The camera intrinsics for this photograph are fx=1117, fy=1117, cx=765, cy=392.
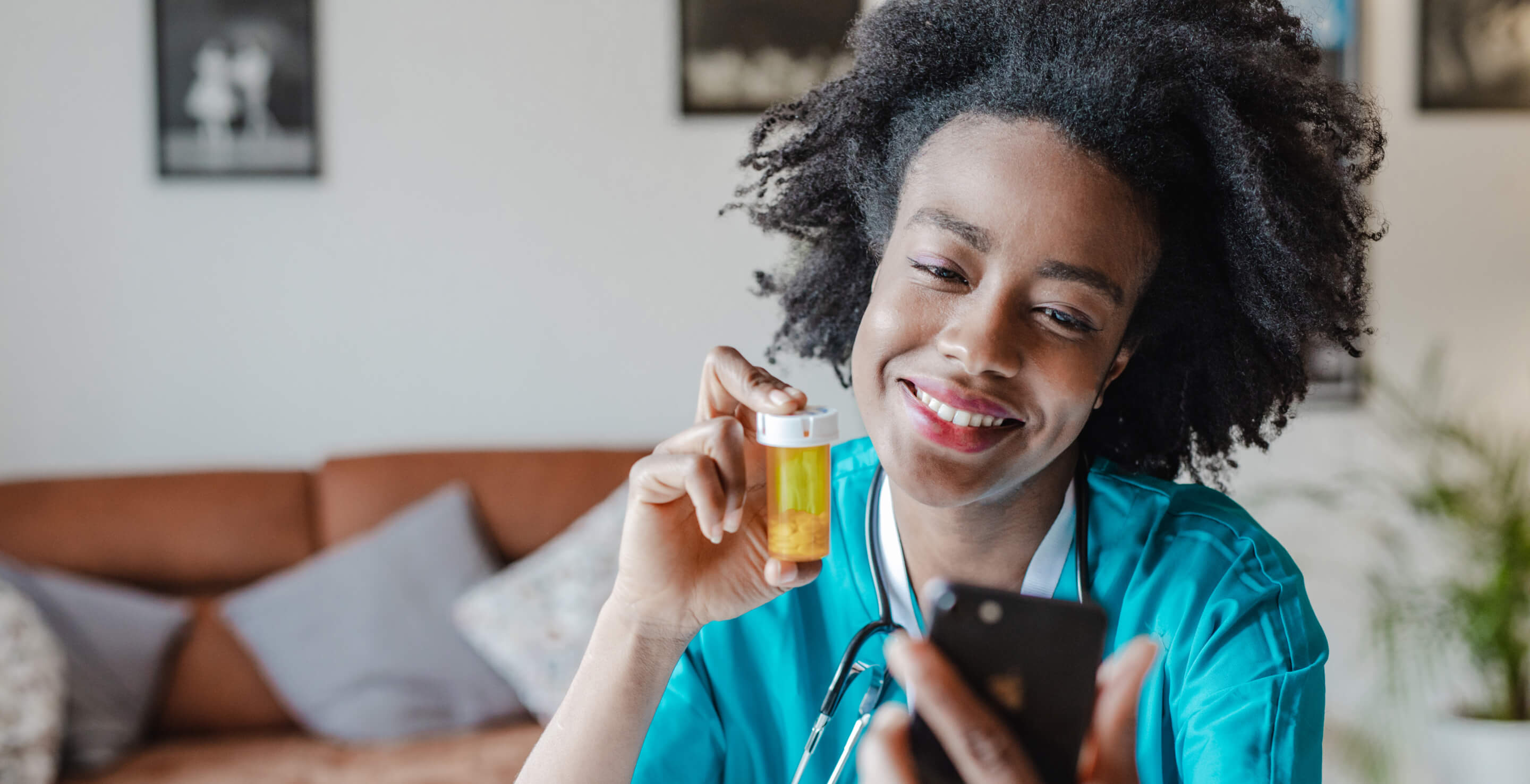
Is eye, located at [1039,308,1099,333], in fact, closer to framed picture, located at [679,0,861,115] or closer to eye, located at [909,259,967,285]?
eye, located at [909,259,967,285]

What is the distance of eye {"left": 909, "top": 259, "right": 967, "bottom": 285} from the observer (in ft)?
3.53

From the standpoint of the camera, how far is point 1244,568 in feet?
3.80

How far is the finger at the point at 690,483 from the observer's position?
3.26 ft

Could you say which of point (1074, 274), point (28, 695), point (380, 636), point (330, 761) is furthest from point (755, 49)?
point (28, 695)

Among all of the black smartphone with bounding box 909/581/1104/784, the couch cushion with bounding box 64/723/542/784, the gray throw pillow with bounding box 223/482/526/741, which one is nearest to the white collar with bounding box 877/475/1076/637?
the black smartphone with bounding box 909/581/1104/784

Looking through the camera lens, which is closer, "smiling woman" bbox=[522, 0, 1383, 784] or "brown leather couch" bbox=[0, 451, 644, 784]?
"smiling woman" bbox=[522, 0, 1383, 784]

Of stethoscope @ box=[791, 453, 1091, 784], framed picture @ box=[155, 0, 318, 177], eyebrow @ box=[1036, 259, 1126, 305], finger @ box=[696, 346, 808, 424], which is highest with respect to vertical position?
framed picture @ box=[155, 0, 318, 177]

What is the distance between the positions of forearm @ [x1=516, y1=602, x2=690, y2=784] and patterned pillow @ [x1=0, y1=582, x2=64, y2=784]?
152cm

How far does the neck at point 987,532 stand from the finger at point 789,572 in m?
0.20

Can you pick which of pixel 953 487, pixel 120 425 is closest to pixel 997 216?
pixel 953 487

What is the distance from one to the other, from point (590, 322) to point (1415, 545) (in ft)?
7.99

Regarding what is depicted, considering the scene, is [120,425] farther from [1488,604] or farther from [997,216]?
[1488,604]

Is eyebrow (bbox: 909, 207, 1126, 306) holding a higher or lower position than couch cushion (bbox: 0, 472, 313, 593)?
higher

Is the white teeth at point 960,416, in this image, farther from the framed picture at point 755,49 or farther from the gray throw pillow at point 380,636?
the framed picture at point 755,49
